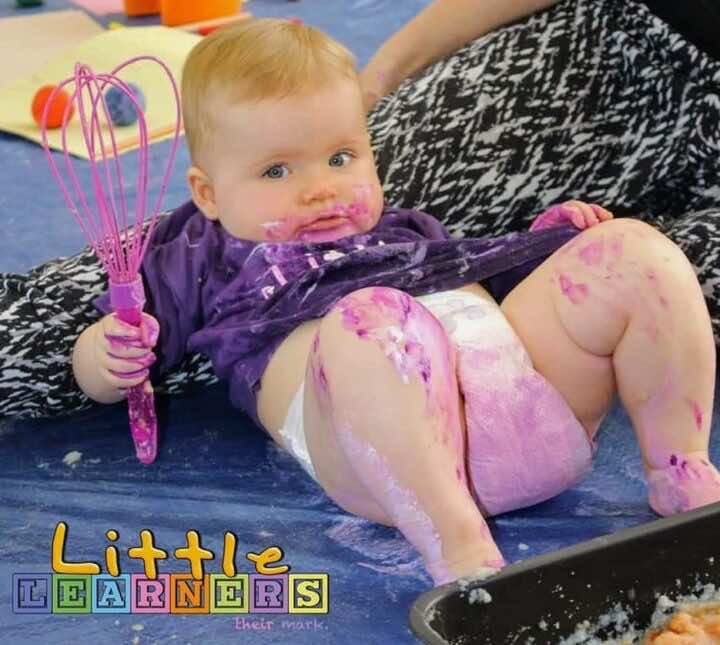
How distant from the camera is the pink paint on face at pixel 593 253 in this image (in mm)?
936

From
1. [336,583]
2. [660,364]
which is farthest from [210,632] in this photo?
[660,364]

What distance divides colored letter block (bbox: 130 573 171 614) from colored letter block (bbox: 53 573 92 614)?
0.03 metres

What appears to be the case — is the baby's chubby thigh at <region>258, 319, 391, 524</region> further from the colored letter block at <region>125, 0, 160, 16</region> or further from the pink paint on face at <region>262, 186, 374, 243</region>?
the colored letter block at <region>125, 0, 160, 16</region>

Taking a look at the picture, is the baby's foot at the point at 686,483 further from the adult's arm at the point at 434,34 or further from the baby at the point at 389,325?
the adult's arm at the point at 434,34

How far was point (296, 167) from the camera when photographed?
1010mm

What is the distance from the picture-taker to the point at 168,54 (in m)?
1.97

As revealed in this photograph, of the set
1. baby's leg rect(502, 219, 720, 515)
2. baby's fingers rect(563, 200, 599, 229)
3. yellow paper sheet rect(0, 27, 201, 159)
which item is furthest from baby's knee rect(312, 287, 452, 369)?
yellow paper sheet rect(0, 27, 201, 159)

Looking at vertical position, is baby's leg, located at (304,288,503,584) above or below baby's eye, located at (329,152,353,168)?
below

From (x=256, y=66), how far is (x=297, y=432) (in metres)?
0.29

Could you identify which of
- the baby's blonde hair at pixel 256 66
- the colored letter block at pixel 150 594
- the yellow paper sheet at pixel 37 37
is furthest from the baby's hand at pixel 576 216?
the yellow paper sheet at pixel 37 37

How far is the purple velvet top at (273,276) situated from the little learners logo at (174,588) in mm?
152

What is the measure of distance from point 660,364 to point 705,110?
1.45ft

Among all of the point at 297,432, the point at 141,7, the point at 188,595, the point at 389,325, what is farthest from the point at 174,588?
the point at 141,7

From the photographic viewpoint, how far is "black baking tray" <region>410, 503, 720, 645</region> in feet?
2.41
